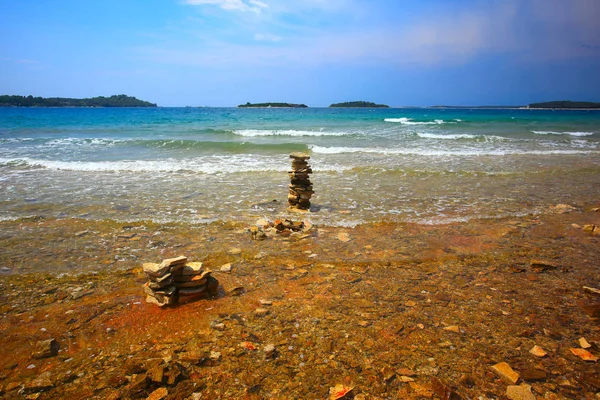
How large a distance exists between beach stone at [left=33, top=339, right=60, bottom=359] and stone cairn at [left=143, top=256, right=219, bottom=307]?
3.42 feet

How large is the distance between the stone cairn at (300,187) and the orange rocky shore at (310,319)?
2104mm

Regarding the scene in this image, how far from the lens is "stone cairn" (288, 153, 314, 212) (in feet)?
28.3

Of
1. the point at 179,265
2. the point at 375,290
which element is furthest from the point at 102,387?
the point at 375,290

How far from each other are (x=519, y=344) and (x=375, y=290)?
1.66 m

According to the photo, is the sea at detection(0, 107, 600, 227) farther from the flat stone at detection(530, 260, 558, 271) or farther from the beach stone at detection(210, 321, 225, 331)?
the beach stone at detection(210, 321, 225, 331)

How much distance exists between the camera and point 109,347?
3.51 meters

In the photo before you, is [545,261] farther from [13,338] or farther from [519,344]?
[13,338]

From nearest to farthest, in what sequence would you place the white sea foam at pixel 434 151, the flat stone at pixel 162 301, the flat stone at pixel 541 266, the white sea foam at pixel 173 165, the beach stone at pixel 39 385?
the beach stone at pixel 39 385
the flat stone at pixel 162 301
the flat stone at pixel 541 266
the white sea foam at pixel 173 165
the white sea foam at pixel 434 151

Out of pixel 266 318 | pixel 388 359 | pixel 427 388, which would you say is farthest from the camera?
pixel 266 318

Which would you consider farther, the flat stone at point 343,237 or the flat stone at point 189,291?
the flat stone at point 343,237

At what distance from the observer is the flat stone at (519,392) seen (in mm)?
2830

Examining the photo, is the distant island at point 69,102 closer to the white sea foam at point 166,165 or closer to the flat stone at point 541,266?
the white sea foam at point 166,165

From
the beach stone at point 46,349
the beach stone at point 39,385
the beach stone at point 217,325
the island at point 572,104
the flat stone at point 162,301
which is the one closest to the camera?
the beach stone at point 39,385

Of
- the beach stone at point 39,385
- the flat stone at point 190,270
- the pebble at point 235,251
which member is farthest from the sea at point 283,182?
the beach stone at point 39,385
